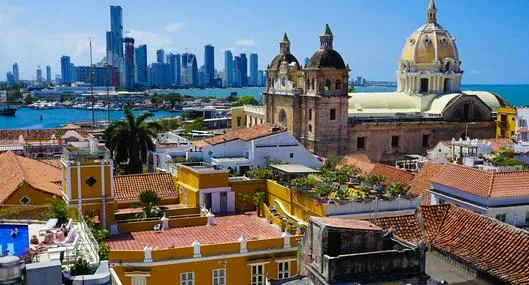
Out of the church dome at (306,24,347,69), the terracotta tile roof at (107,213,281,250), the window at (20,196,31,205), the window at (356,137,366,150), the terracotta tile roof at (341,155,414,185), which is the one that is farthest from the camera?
the window at (356,137,366,150)

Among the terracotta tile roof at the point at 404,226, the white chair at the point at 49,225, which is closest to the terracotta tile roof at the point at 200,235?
the white chair at the point at 49,225

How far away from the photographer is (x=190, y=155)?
28875mm

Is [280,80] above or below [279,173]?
above

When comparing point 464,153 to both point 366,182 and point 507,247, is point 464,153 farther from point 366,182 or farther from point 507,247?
point 507,247

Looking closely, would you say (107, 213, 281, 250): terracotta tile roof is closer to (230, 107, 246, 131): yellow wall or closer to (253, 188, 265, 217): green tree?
(253, 188, 265, 217): green tree

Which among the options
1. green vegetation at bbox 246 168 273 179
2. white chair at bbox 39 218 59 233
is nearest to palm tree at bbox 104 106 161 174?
green vegetation at bbox 246 168 273 179

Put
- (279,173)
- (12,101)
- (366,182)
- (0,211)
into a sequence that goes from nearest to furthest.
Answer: (0,211)
(366,182)
(279,173)
(12,101)

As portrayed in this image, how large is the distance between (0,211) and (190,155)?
13.0m

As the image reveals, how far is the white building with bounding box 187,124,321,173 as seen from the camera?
28156mm

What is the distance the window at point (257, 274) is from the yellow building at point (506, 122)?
3790 centimetres

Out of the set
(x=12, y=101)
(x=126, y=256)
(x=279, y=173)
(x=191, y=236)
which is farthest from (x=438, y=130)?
(x=12, y=101)

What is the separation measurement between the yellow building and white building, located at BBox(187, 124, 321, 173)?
2756 centimetres

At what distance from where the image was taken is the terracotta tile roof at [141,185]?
2434cm

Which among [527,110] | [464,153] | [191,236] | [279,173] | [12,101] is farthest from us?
[12,101]
